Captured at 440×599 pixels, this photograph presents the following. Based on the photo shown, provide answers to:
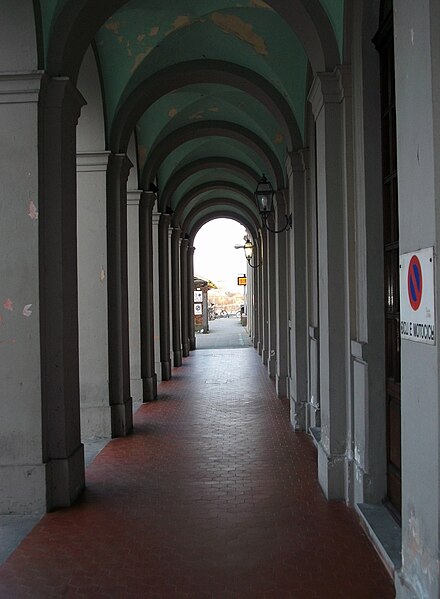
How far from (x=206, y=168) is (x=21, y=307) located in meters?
12.9

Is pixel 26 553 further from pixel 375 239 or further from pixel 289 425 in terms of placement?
pixel 289 425

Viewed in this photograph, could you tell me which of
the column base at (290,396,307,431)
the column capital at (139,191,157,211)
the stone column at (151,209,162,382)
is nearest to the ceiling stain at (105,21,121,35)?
the column capital at (139,191,157,211)

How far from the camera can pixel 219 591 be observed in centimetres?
427

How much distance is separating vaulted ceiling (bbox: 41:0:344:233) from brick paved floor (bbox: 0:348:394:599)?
14.5ft

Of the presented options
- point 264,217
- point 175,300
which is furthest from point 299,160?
point 175,300

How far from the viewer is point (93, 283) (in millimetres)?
8992

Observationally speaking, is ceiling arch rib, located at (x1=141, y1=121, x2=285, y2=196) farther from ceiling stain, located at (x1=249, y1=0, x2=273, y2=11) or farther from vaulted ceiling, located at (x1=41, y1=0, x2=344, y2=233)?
ceiling stain, located at (x1=249, y1=0, x2=273, y2=11)

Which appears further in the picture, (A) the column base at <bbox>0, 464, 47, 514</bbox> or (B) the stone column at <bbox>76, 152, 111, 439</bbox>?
(B) the stone column at <bbox>76, 152, 111, 439</bbox>

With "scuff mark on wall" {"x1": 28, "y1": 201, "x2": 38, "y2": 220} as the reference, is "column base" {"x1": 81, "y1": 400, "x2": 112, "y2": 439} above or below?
below

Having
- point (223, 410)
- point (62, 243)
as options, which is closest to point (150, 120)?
point (223, 410)

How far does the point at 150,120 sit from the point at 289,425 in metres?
6.57

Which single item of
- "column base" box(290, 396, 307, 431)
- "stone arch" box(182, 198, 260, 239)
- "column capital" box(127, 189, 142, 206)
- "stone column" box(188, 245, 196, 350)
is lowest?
"column base" box(290, 396, 307, 431)

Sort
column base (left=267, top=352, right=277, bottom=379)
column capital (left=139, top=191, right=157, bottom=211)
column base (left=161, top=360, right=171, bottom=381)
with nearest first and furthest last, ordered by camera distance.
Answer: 1. column capital (left=139, top=191, right=157, bottom=211)
2. column base (left=161, top=360, right=171, bottom=381)
3. column base (left=267, top=352, right=277, bottom=379)

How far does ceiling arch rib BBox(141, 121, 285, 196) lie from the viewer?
41.5ft
